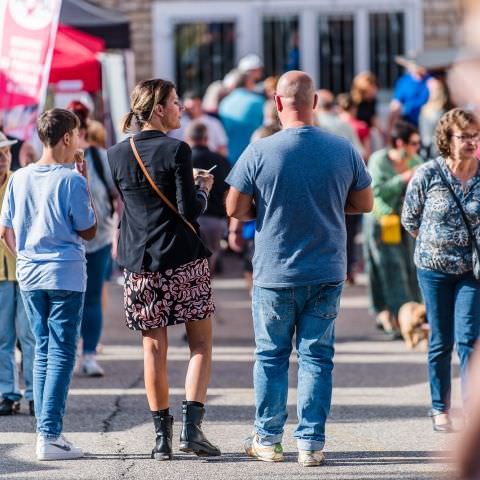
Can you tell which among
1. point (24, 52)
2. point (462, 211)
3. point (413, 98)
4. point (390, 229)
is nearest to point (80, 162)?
point (462, 211)

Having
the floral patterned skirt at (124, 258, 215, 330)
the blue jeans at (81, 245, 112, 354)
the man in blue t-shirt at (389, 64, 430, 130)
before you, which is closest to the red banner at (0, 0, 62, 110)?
the blue jeans at (81, 245, 112, 354)

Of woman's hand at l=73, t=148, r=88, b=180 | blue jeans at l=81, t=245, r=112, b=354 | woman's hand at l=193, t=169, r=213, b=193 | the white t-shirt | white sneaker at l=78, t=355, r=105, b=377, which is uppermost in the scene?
woman's hand at l=73, t=148, r=88, b=180

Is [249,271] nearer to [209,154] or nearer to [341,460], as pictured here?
[209,154]

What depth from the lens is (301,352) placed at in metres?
6.02

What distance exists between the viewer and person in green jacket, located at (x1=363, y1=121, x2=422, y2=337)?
33.0 ft

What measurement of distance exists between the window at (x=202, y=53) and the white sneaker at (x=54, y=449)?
1491 centimetres

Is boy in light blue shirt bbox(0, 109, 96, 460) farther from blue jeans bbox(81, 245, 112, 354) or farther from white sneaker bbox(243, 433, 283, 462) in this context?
blue jeans bbox(81, 245, 112, 354)

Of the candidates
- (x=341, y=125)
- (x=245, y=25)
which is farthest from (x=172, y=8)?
(x=341, y=125)

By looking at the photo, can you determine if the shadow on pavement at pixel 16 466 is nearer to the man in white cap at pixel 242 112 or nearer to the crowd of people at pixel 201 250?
the crowd of people at pixel 201 250

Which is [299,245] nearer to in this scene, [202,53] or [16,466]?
[16,466]

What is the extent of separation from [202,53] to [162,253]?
15.1 meters

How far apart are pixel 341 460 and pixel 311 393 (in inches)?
15.4

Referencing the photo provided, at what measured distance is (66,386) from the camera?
6109 millimetres

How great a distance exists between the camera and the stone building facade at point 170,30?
2052 centimetres
